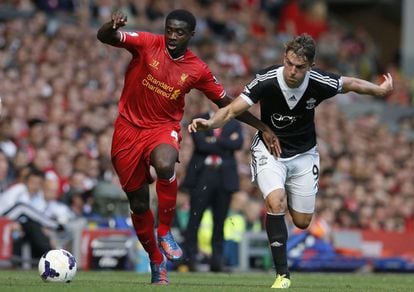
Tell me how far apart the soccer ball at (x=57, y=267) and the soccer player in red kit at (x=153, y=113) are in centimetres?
87

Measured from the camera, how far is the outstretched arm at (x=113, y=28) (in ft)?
39.5

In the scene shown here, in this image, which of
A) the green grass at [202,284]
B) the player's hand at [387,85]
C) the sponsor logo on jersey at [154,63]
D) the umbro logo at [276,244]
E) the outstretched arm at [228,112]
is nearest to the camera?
the green grass at [202,284]

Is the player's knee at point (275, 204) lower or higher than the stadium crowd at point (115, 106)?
lower

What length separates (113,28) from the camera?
39.9 feet

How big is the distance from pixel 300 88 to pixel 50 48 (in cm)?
1032

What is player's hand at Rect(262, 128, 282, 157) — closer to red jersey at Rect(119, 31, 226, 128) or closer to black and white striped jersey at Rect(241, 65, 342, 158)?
black and white striped jersey at Rect(241, 65, 342, 158)

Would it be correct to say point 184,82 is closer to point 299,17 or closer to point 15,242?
point 15,242

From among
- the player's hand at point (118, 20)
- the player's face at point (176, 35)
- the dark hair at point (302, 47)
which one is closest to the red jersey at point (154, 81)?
the player's face at point (176, 35)

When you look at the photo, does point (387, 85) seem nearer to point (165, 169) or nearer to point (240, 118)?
point (240, 118)

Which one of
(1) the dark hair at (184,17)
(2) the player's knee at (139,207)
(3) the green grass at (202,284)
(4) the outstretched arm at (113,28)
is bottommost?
(3) the green grass at (202,284)

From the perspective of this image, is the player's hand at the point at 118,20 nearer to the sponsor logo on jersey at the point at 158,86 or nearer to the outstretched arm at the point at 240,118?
the sponsor logo on jersey at the point at 158,86

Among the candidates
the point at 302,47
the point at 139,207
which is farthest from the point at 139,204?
the point at 302,47

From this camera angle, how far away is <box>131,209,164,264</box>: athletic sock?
12688 millimetres

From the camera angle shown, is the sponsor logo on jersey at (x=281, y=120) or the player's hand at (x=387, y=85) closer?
the sponsor logo on jersey at (x=281, y=120)
